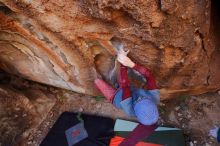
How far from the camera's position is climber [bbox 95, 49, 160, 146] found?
2102 millimetres

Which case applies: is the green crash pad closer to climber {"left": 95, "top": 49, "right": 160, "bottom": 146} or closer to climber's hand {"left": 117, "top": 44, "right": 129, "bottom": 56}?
climber {"left": 95, "top": 49, "right": 160, "bottom": 146}

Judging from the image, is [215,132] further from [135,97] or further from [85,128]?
[85,128]

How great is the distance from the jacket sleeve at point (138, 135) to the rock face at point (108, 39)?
37 cm

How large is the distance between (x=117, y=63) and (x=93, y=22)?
1.32 ft

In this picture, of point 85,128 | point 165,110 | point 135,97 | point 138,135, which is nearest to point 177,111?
point 165,110

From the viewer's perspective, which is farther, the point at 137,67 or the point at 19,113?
the point at 19,113

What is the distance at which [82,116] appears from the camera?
2949mm

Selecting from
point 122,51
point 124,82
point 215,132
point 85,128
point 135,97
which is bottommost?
point 85,128

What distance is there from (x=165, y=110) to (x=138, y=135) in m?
0.42

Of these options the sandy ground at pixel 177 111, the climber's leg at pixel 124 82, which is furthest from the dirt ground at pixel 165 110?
the climber's leg at pixel 124 82

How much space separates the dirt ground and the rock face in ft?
0.46

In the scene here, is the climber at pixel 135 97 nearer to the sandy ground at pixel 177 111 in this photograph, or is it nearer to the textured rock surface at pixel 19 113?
the sandy ground at pixel 177 111

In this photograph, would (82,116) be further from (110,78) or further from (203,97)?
(203,97)

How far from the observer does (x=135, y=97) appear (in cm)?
228
